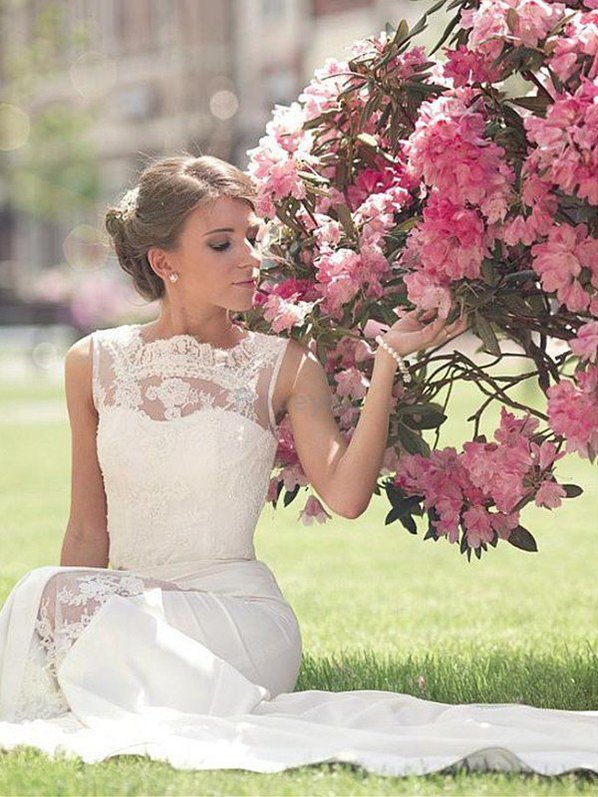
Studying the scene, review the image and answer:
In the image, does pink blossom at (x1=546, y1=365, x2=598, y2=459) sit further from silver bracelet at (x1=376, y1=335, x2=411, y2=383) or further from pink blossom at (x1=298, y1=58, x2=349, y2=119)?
pink blossom at (x1=298, y1=58, x2=349, y2=119)

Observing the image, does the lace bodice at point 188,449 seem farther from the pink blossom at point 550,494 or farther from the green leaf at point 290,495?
the pink blossom at point 550,494

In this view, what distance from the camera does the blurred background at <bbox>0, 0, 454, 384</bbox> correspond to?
31.5 metres

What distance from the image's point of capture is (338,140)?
4605 mm

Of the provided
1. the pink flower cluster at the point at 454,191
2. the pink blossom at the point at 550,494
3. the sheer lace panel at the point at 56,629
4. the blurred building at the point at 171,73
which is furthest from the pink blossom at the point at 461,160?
the blurred building at the point at 171,73

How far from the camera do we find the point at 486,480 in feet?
14.1

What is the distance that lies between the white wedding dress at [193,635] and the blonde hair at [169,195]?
10.9 inches

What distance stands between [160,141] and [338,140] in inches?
1528

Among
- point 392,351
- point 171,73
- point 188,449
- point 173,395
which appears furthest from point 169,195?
A: point 171,73

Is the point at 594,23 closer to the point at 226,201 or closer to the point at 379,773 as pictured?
the point at 226,201

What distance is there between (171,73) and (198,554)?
1525 inches

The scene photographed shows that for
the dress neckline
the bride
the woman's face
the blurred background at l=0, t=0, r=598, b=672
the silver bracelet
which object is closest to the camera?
the bride

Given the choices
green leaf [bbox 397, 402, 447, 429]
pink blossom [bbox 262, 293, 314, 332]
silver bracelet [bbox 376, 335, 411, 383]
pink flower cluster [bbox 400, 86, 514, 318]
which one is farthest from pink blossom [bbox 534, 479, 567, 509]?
pink blossom [bbox 262, 293, 314, 332]

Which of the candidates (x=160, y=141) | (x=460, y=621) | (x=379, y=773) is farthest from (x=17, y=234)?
(x=379, y=773)

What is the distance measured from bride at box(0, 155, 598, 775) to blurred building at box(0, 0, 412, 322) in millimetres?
29305
